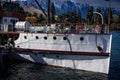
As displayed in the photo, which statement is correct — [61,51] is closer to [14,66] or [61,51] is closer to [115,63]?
[14,66]

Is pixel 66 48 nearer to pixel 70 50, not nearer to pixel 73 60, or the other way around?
pixel 70 50

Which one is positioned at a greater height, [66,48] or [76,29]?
[76,29]

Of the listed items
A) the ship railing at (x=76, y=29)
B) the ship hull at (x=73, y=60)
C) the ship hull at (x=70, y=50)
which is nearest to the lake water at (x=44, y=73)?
the ship hull at (x=73, y=60)

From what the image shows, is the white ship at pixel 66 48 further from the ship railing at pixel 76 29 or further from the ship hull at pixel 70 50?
the ship railing at pixel 76 29

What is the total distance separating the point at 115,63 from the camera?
33.9 metres

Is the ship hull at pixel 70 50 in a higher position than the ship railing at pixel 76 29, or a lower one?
lower

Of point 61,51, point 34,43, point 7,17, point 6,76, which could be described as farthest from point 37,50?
point 7,17

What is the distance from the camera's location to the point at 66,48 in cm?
2805

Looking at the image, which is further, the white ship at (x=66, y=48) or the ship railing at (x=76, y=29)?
the ship railing at (x=76, y=29)

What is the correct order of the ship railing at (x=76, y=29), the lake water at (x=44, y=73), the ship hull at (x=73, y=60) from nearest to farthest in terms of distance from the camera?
the lake water at (x=44, y=73)
the ship hull at (x=73, y=60)
the ship railing at (x=76, y=29)

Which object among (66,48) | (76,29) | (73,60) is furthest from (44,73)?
(76,29)

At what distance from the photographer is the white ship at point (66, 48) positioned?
27.0 m

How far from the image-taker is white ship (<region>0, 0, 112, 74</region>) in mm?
27016

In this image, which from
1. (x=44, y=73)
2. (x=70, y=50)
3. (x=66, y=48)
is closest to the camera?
(x=44, y=73)
